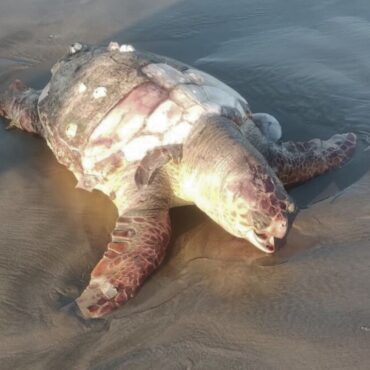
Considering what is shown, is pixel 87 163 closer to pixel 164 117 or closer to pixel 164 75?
pixel 164 117

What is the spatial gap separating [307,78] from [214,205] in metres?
2.79

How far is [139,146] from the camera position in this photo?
179 inches

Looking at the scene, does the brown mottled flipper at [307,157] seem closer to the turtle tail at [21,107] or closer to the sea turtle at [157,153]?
the sea turtle at [157,153]

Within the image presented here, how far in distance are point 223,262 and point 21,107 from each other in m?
3.07

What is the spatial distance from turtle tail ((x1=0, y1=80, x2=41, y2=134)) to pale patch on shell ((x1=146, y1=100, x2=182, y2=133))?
1627mm

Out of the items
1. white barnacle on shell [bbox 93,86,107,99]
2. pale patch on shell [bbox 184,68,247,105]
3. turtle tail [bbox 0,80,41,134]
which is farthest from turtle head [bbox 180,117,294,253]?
turtle tail [bbox 0,80,41,134]

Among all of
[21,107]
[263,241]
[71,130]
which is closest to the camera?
[263,241]

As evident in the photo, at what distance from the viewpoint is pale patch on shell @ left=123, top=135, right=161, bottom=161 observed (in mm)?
4504

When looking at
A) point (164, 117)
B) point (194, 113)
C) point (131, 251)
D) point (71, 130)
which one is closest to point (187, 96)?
point (194, 113)

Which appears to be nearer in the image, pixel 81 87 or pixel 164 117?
pixel 164 117

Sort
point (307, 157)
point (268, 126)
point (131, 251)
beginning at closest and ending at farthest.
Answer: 1. point (131, 251)
2. point (307, 157)
3. point (268, 126)

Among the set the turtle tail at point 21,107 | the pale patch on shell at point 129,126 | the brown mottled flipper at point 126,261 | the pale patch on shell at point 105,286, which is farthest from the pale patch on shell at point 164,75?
the pale patch on shell at point 105,286

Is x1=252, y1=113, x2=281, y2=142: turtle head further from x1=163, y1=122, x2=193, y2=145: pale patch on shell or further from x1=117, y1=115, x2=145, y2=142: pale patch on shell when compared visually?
x1=117, y1=115, x2=145, y2=142: pale patch on shell

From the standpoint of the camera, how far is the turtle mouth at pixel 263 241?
378cm
